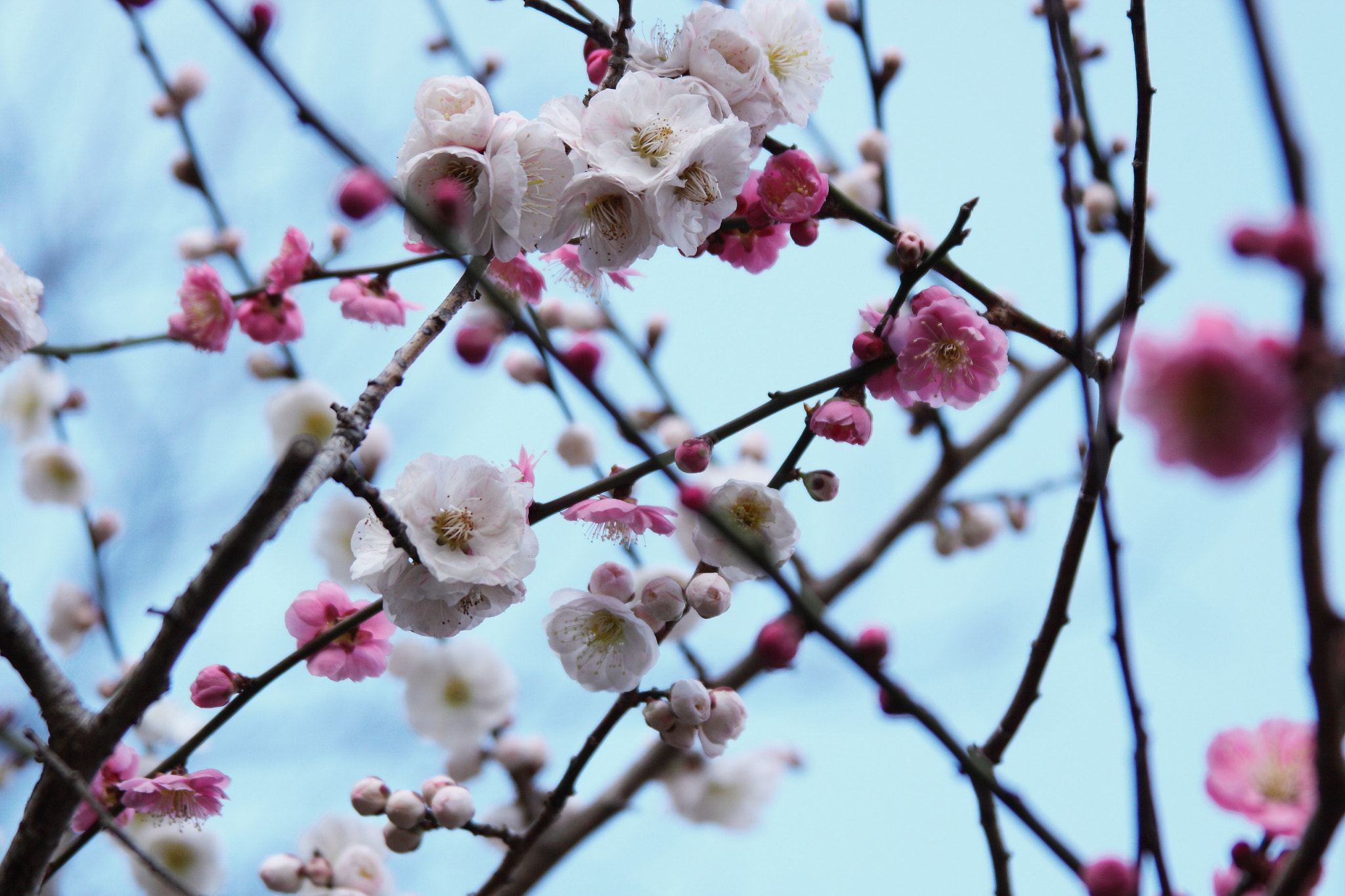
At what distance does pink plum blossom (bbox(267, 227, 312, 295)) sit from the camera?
1.16m

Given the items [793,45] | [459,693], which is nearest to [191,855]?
[459,693]

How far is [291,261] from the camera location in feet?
3.81

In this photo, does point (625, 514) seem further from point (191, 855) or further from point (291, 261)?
point (191, 855)

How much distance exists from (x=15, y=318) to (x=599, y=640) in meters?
0.61

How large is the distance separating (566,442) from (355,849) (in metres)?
0.76

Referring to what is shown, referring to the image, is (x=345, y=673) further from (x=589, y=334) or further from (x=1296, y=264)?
(x=589, y=334)

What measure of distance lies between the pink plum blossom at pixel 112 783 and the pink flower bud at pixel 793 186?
790mm

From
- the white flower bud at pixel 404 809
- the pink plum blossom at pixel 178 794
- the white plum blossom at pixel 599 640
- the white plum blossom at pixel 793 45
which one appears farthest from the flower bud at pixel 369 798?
the white plum blossom at pixel 793 45

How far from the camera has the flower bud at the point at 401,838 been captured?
108 cm

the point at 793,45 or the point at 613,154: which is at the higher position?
the point at 793,45

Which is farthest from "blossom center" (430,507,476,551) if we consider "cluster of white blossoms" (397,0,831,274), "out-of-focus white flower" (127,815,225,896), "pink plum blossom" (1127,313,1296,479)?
"out-of-focus white flower" (127,815,225,896)

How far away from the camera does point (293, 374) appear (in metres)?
1.76

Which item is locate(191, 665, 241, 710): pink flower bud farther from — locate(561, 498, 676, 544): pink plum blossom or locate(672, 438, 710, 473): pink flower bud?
locate(672, 438, 710, 473): pink flower bud

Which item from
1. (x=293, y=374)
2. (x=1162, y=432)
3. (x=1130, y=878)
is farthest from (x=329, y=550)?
(x=1162, y=432)
